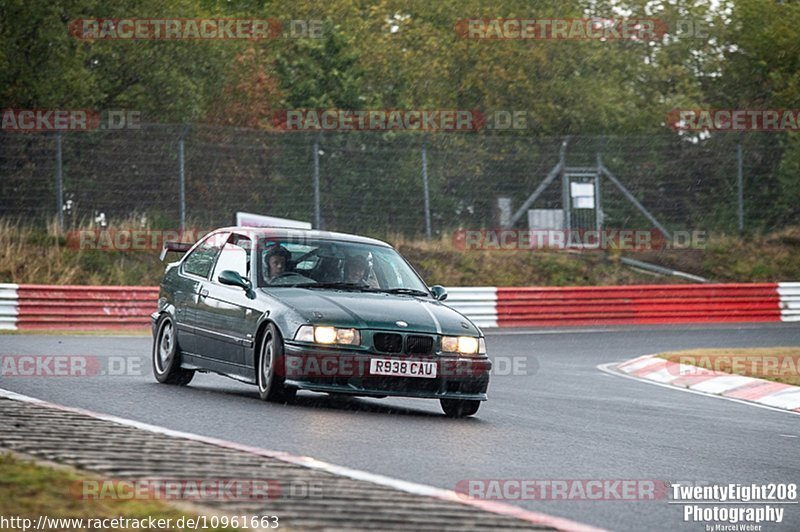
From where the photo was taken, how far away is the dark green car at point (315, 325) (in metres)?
11.0

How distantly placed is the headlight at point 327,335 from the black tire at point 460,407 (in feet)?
3.63

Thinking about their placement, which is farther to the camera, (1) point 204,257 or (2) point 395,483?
(1) point 204,257

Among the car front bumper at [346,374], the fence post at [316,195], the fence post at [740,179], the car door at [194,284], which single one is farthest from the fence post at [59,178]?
the car front bumper at [346,374]

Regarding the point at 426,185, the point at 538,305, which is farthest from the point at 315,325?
the point at 426,185

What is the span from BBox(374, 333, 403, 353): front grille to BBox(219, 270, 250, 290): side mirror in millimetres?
1446

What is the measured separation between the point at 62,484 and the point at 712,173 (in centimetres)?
2806

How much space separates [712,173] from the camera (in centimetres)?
3278

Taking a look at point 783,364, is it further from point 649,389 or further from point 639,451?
point 639,451

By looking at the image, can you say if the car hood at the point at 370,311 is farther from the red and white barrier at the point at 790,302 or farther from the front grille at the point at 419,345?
the red and white barrier at the point at 790,302

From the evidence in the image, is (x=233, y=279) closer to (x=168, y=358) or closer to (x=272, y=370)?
(x=272, y=370)

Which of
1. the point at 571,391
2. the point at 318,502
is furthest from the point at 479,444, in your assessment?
the point at 571,391

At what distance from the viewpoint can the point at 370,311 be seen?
37.0ft

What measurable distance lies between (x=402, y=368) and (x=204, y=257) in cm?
295

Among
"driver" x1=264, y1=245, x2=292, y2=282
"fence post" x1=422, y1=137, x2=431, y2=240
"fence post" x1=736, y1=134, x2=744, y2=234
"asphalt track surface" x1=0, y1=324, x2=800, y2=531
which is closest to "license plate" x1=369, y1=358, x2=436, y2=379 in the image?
"asphalt track surface" x1=0, y1=324, x2=800, y2=531
